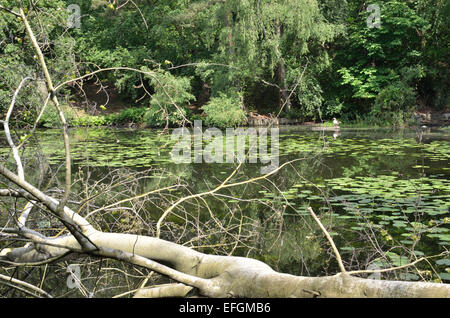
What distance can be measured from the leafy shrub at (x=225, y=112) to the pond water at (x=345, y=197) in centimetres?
613

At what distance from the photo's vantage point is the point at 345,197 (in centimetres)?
545

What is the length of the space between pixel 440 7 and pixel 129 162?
15.2 meters

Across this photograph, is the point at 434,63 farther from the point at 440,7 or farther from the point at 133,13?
the point at 133,13

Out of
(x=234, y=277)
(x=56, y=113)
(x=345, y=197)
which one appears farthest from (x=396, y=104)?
(x=234, y=277)

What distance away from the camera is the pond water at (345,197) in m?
3.48

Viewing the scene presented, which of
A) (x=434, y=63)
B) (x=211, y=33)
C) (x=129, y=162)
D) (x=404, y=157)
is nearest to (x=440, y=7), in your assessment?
(x=434, y=63)

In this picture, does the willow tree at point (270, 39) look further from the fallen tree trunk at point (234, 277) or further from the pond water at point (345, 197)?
the fallen tree trunk at point (234, 277)

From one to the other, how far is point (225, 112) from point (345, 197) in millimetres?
12851

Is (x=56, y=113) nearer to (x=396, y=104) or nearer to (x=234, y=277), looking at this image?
(x=234, y=277)

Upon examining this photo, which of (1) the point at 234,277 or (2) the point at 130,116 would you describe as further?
(2) the point at 130,116

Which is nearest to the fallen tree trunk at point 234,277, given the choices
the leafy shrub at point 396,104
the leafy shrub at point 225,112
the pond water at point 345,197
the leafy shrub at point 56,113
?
the pond water at point 345,197

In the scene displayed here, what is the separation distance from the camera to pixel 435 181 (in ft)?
20.2

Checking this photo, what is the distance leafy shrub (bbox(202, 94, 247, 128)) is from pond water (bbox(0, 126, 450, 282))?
613 cm
